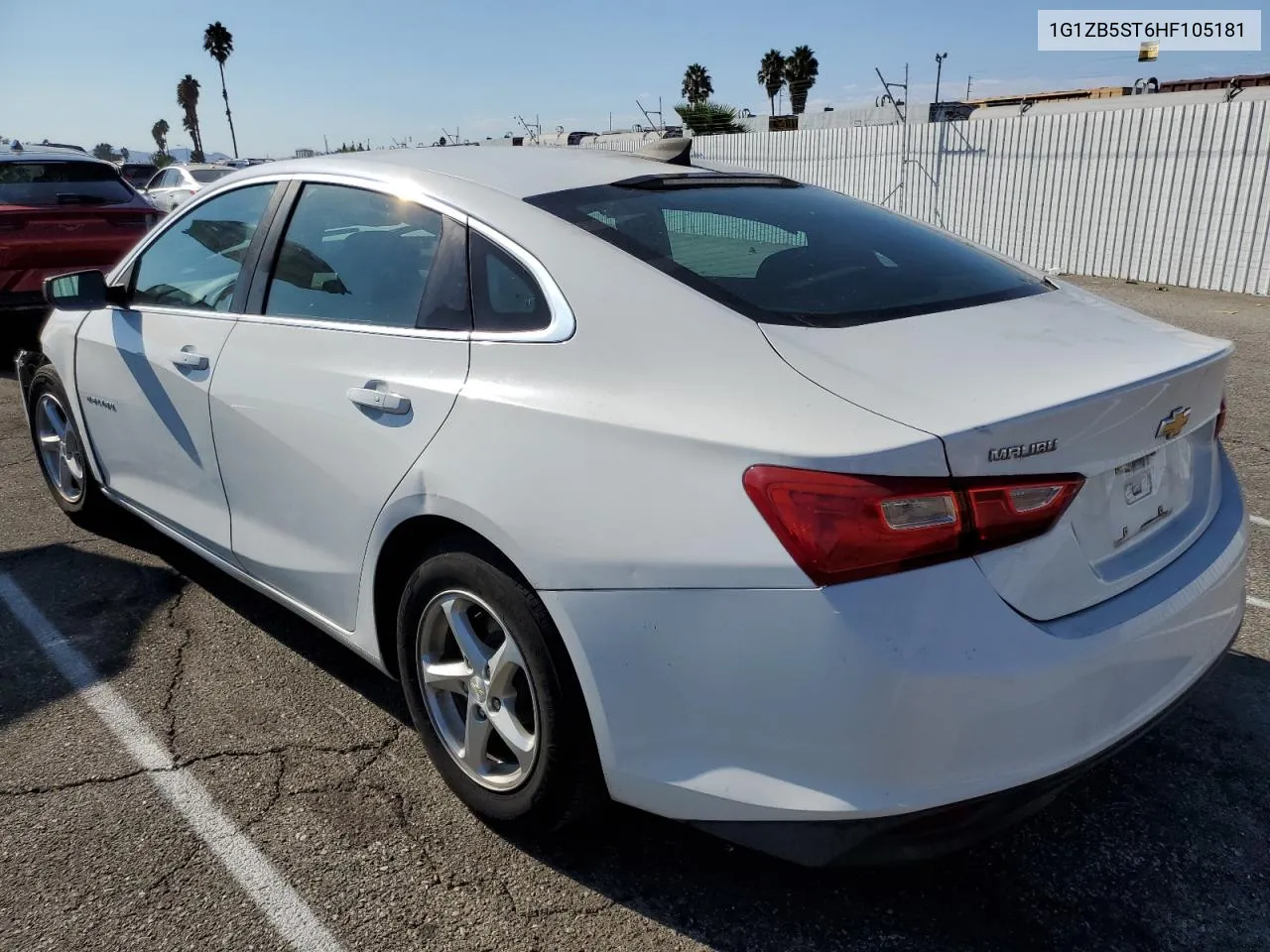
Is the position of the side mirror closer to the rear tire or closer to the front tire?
the rear tire

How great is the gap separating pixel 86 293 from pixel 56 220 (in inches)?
211

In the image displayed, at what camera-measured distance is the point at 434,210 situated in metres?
2.64

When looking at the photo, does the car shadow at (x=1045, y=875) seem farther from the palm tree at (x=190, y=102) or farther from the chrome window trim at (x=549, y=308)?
the palm tree at (x=190, y=102)

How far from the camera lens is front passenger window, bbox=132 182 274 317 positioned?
3.29 meters

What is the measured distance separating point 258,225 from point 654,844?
224 cm

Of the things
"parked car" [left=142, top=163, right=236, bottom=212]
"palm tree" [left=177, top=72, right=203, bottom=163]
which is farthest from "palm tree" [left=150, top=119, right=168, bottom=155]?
"parked car" [left=142, top=163, right=236, bottom=212]

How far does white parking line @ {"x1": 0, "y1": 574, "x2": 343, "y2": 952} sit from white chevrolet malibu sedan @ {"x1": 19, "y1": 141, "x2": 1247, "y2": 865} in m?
0.47

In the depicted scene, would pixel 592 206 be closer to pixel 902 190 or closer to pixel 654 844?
pixel 654 844

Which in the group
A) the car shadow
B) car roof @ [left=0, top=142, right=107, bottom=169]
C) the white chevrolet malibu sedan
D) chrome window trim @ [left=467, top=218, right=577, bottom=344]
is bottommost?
the car shadow

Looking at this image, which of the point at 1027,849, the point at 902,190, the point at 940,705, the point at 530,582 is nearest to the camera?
the point at 940,705

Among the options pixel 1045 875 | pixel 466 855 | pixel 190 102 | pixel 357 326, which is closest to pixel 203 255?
pixel 357 326

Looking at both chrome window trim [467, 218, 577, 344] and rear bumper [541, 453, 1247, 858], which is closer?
rear bumper [541, 453, 1247, 858]

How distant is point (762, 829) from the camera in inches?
76.0

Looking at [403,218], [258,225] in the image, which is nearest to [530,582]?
[403,218]
